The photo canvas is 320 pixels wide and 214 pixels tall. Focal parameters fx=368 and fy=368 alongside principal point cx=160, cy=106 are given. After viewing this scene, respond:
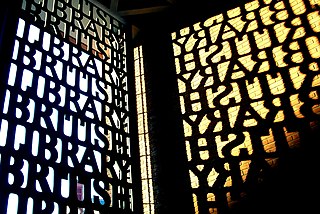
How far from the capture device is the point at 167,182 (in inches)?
146

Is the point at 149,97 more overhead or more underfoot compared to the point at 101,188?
more overhead

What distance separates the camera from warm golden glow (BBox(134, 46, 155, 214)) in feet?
12.5

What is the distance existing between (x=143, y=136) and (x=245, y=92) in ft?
4.14

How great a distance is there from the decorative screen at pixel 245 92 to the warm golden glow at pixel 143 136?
52 cm

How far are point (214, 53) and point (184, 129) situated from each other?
34.8 inches

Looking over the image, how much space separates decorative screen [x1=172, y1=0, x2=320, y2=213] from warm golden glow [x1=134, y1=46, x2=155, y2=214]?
52 centimetres

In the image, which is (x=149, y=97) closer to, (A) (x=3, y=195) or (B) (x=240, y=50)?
(B) (x=240, y=50)

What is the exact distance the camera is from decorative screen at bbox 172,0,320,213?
10.9 ft

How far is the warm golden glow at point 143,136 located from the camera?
150 inches

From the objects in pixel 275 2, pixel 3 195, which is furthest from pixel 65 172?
pixel 275 2

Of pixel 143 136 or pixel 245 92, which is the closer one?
pixel 245 92

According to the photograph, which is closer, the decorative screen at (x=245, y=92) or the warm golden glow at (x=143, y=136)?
the decorative screen at (x=245, y=92)

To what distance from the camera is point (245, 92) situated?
3646 mm

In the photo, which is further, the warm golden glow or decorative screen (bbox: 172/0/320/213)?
the warm golden glow
